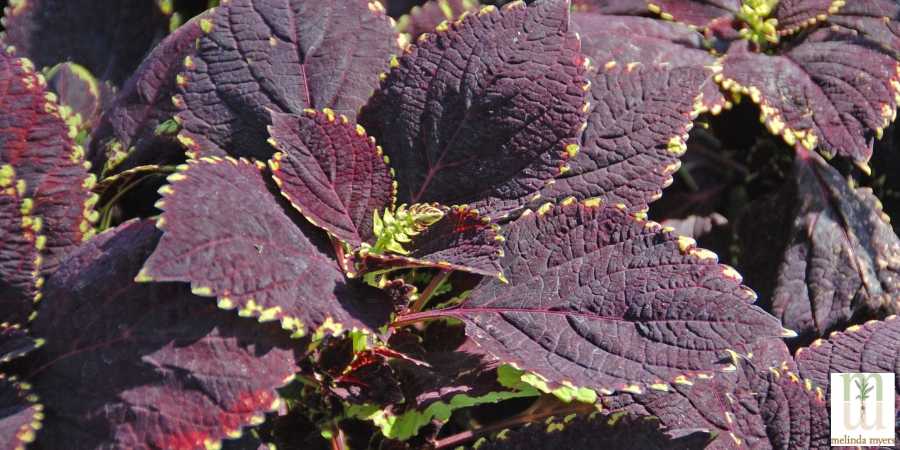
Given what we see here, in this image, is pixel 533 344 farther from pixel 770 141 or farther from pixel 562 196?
pixel 770 141

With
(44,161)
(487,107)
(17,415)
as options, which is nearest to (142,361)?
(17,415)

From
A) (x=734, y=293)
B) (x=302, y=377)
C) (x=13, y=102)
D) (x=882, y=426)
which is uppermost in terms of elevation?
(x=13, y=102)

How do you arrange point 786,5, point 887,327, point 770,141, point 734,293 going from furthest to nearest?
point 770,141
point 786,5
point 887,327
point 734,293

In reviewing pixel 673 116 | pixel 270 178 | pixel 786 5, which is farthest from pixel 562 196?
pixel 786 5

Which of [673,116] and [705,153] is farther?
[705,153]

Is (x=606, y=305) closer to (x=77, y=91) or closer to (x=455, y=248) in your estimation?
(x=455, y=248)

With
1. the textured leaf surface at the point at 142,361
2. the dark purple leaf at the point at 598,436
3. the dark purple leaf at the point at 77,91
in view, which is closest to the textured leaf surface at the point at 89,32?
the dark purple leaf at the point at 77,91

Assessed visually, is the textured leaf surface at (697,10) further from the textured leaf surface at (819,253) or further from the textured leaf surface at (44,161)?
the textured leaf surface at (44,161)
